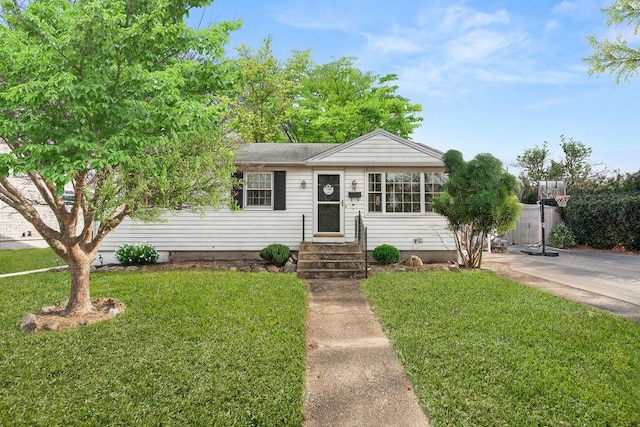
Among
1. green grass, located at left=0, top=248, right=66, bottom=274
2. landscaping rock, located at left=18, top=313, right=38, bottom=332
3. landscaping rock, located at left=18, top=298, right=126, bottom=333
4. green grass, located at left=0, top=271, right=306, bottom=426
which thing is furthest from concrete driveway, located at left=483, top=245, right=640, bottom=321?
green grass, located at left=0, top=248, right=66, bottom=274

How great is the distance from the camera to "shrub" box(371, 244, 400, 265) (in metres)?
9.95

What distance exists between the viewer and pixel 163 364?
11.8 feet

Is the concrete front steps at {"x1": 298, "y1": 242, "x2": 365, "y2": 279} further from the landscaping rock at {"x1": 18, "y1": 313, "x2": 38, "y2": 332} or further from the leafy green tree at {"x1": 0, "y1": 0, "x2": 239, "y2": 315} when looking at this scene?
the landscaping rock at {"x1": 18, "y1": 313, "x2": 38, "y2": 332}

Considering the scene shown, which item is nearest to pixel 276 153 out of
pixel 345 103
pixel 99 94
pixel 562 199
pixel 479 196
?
pixel 479 196

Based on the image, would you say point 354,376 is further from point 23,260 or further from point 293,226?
point 23,260

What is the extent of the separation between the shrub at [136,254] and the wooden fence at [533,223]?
17412mm

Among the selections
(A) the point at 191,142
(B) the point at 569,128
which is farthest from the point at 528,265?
(B) the point at 569,128

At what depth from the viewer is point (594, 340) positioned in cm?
427

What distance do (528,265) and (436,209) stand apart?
13.9 ft

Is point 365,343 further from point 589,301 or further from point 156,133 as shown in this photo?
point 589,301

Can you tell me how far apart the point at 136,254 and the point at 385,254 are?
7.40m

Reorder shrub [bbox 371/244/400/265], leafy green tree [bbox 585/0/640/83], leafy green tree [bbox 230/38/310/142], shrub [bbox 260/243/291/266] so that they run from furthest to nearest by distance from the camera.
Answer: leafy green tree [bbox 230/38/310/142]
leafy green tree [bbox 585/0/640/83]
shrub [bbox 371/244/400/265]
shrub [bbox 260/243/291/266]

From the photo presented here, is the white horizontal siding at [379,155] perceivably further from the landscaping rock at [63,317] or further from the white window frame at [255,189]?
the landscaping rock at [63,317]

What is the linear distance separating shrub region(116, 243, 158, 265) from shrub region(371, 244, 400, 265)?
6705 millimetres
